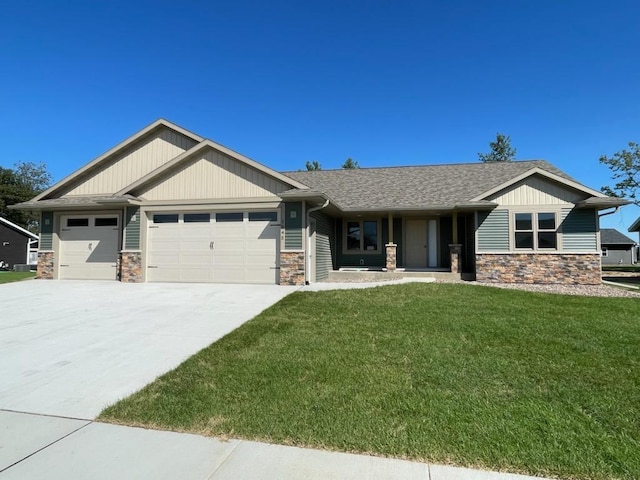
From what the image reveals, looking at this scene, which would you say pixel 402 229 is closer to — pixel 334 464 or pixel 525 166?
pixel 525 166

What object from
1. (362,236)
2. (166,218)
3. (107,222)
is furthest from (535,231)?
(107,222)

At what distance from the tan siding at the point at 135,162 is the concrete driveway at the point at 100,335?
4.98m

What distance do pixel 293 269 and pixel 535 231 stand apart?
8.56m

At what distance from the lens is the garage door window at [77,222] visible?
13.7 meters

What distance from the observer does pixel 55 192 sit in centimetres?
1441

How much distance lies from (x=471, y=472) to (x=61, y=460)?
2.88 meters

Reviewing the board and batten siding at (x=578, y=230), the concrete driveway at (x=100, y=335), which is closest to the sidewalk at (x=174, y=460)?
the concrete driveway at (x=100, y=335)

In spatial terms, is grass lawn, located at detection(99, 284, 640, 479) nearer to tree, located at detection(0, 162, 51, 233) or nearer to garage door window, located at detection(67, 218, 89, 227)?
garage door window, located at detection(67, 218, 89, 227)

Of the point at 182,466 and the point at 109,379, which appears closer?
the point at 182,466

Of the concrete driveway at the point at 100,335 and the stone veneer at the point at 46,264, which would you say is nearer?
the concrete driveway at the point at 100,335

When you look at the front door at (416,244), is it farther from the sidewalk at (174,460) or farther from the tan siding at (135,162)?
the sidewalk at (174,460)

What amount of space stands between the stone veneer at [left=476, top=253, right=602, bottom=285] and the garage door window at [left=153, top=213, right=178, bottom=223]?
10718mm

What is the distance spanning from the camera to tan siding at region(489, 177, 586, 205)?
12648 mm

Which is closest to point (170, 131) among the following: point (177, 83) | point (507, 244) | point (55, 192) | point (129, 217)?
point (177, 83)
